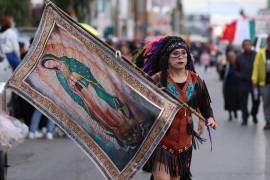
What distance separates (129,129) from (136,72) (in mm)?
447

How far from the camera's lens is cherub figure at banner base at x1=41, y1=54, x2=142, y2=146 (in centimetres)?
722

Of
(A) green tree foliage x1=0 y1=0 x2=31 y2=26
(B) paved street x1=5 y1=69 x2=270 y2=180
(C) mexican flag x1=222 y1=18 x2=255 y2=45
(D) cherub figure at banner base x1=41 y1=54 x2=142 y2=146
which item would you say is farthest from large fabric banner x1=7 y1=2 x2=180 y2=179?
(C) mexican flag x1=222 y1=18 x2=255 y2=45

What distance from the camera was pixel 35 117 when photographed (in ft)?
49.0

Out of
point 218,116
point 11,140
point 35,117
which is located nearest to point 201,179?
point 11,140

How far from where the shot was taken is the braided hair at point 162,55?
7.44m

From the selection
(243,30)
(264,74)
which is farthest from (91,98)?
(243,30)

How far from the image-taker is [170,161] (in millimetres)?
7238

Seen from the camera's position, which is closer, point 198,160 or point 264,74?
point 198,160

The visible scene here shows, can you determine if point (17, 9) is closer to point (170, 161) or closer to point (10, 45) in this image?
point (10, 45)

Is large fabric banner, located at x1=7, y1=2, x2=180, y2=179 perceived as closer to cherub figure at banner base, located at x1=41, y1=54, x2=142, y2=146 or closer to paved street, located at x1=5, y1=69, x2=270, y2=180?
cherub figure at banner base, located at x1=41, y1=54, x2=142, y2=146

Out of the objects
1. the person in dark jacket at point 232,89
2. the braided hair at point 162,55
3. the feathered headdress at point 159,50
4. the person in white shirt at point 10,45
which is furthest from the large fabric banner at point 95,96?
the person in dark jacket at point 232,89

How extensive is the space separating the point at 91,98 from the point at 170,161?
0.79 metres

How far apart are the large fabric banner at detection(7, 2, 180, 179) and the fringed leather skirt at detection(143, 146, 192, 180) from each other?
0.48ft

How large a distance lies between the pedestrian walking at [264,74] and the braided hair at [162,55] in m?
8.88
